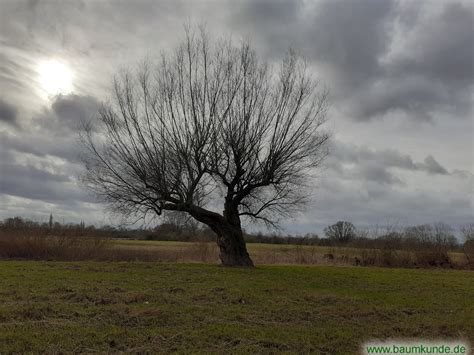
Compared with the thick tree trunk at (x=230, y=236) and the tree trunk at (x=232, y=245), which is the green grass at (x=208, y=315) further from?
the tree trunk at (x=232, y=245)

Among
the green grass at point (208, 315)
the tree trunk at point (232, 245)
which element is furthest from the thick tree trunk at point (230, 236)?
the green grass at point (208, 315)

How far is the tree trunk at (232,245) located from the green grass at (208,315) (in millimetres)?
6092

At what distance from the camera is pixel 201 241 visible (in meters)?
A: 30.7

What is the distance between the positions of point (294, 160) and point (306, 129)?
1699 millimetres

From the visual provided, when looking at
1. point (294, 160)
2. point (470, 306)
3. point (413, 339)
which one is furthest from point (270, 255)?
point (413, 339)

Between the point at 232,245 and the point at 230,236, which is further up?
the point at 230,236

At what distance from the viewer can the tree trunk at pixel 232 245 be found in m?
20.1

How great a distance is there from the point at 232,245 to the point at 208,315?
1190 centimetres

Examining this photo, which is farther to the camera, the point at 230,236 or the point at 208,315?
the point at 230,236

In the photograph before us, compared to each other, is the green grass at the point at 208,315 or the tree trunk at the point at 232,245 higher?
the tree trunk at the point at 232,245

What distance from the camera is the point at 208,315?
8.37m

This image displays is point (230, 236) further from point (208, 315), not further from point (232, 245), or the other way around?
point (208, 315)

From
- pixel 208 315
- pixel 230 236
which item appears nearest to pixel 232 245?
pixel 230 236

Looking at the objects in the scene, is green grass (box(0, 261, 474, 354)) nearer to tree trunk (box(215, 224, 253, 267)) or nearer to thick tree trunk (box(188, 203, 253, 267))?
thick tree trunk (box(188, 203, 253, 267))
